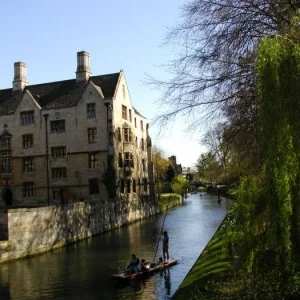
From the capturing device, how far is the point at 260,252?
30.2 ft

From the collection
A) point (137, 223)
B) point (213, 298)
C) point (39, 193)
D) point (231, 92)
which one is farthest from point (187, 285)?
point (39, 193)

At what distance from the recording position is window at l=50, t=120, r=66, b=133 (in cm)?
4341

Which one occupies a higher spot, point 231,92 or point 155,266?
point 231,92

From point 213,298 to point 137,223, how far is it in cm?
3075

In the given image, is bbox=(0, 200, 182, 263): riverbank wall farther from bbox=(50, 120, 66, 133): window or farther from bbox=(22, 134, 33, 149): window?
bbox=(22, 134, 33, 149): window

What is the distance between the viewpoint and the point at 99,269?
21000 millimetres

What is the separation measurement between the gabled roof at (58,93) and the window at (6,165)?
4.66 metres

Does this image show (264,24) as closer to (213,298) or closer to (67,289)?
(213,298)

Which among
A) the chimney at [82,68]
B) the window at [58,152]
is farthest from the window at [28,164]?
the chimney at [82,68]

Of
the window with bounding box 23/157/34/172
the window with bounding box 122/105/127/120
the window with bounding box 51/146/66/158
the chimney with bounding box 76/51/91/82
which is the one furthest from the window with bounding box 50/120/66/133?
the window with bounding box 122/105/127/120

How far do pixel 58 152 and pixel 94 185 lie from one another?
4913 mm

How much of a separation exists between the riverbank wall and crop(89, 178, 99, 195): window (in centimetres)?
330

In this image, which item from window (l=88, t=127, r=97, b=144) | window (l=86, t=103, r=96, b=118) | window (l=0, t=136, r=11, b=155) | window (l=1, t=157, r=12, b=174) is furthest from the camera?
window (l=0, t=136, r=11, b=155)

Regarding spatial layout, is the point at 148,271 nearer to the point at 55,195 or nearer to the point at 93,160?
the point at 93,160
